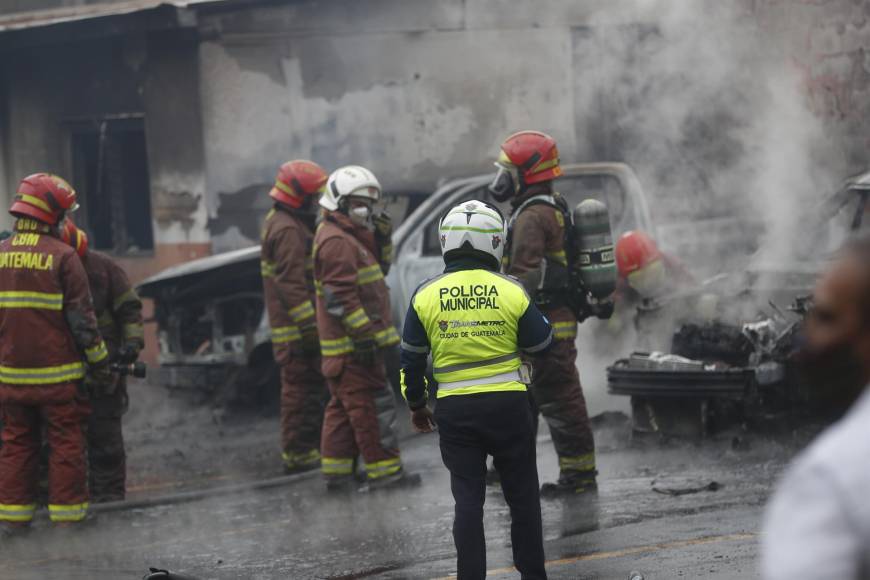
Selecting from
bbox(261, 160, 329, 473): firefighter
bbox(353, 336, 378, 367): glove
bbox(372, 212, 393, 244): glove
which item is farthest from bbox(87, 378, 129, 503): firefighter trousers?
bbox(372, 212, 393, 244): glove

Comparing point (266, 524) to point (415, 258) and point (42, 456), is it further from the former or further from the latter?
point (415, 258)

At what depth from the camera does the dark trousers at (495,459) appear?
187 inches

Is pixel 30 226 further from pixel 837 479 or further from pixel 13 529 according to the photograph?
pixel 837 479

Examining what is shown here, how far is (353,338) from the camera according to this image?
729 centimetres

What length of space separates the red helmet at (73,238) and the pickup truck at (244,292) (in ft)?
9.63

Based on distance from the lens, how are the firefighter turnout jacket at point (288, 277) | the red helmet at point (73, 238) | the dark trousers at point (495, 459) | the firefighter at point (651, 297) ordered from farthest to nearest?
the firefighter at point (651, 297) → the firefighter turnout jacket at point (288, 277) → the red helmet at point (73, 238) → the dark trousers at point (495, 459)

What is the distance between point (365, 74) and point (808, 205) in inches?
218

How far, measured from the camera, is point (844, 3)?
12.6 meters

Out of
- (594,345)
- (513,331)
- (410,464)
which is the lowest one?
(410,464)

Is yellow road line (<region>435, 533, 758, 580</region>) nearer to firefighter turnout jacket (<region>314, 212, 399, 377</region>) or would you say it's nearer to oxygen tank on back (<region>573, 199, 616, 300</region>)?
oxygen tank on back (<region>573, 199, 616, 300</region>)

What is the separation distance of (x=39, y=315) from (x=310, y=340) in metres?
2.01

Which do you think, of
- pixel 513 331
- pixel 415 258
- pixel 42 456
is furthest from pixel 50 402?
pixel 415 258

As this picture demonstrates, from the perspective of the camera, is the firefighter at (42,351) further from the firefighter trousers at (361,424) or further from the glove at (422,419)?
the glove at (422,419)

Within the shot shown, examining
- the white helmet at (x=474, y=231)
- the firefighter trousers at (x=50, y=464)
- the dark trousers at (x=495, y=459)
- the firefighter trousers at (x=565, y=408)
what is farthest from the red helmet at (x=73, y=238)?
the dark trousers at (x=495, y=459)
